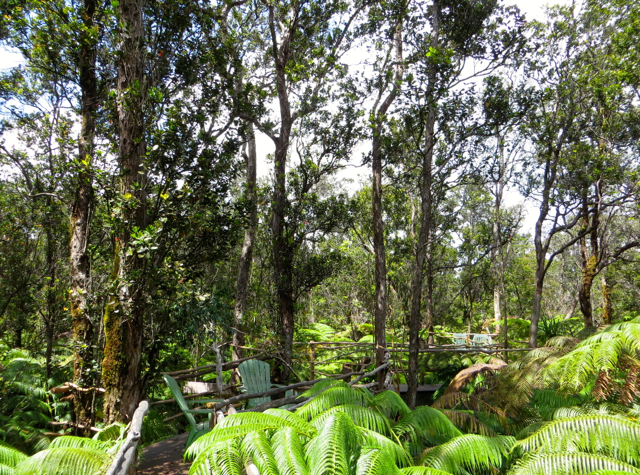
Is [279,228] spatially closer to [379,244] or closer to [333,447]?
[379,244]

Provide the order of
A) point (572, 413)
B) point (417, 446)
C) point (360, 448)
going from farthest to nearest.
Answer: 1. point (572, 413)
2. point (417, 446)
3. point (360, 448)

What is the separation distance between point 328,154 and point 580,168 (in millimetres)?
5705

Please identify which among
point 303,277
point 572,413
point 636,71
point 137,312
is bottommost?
point 572,413

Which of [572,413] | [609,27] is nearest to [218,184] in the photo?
[572,413]

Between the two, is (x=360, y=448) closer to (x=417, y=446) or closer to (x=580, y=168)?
(x=417, y=446)

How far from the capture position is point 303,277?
21.5 ft

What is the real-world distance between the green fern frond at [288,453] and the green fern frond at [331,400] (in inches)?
21.2

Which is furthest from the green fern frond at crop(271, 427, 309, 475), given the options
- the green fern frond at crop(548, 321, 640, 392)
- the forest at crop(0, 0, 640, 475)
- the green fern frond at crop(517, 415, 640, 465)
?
the green fern frond at crop(548, 321, 640, 392)

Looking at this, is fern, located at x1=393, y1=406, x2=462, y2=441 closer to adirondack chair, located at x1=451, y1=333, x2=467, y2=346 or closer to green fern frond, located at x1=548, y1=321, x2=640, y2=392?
green fern frond, located at x1=548, y1=321, x2=640, y2=392

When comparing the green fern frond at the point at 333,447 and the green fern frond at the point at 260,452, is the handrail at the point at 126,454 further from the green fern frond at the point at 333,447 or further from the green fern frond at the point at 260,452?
the green fern frond at the point at 333,447

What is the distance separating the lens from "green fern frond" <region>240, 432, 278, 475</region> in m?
1.08

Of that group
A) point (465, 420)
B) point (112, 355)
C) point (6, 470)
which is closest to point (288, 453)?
point (6, 470)

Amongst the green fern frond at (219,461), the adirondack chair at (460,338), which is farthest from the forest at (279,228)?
the adirondack chair at (460,338)

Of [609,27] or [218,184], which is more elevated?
[609,27]
